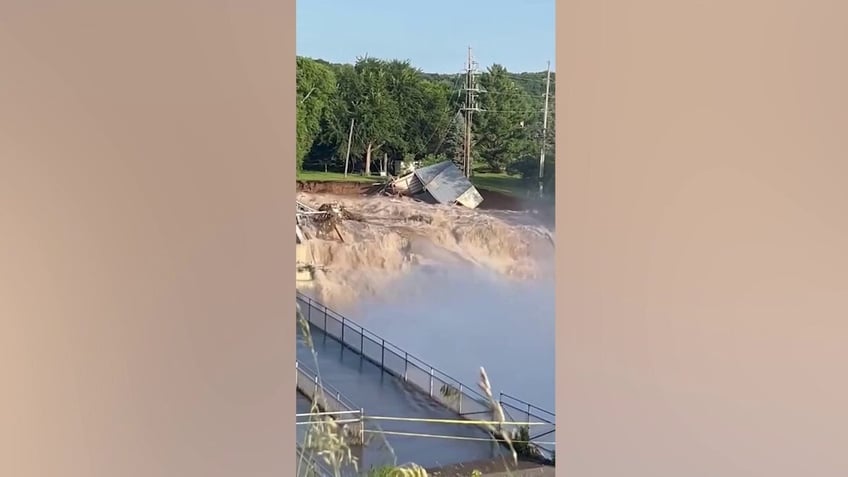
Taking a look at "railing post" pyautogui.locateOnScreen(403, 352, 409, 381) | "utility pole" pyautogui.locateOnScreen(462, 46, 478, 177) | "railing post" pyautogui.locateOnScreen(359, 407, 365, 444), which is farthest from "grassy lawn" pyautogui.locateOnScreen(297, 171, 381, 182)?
"railing post" pyautogui.locateOnScreen(359, 407, 365, 444)

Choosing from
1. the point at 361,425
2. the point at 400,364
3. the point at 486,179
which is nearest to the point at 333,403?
the point at 361,425

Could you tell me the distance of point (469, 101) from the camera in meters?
2.09

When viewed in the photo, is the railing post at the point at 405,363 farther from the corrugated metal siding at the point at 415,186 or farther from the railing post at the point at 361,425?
the corrugated metal siding at the point at 415,186

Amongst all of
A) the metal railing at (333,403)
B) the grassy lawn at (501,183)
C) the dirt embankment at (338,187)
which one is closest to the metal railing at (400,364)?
the metal railing at (333,403)

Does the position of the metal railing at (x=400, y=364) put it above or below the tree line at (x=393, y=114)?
below

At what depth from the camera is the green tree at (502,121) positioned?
2029 millimetres

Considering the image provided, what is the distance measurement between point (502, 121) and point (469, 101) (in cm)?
11

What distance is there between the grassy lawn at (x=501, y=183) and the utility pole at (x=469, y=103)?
34mm

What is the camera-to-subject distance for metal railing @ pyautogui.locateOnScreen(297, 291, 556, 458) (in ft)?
6.81

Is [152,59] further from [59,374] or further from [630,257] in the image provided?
[630,257]

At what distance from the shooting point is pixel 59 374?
121cm

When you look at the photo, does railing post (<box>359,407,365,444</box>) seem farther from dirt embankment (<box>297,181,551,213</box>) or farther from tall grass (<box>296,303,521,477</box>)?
dirt embankment (<box>297,181,551,213</box>)

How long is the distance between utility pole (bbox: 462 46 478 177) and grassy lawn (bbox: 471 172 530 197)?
0.11 feet

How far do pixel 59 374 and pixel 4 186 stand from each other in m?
0.31
